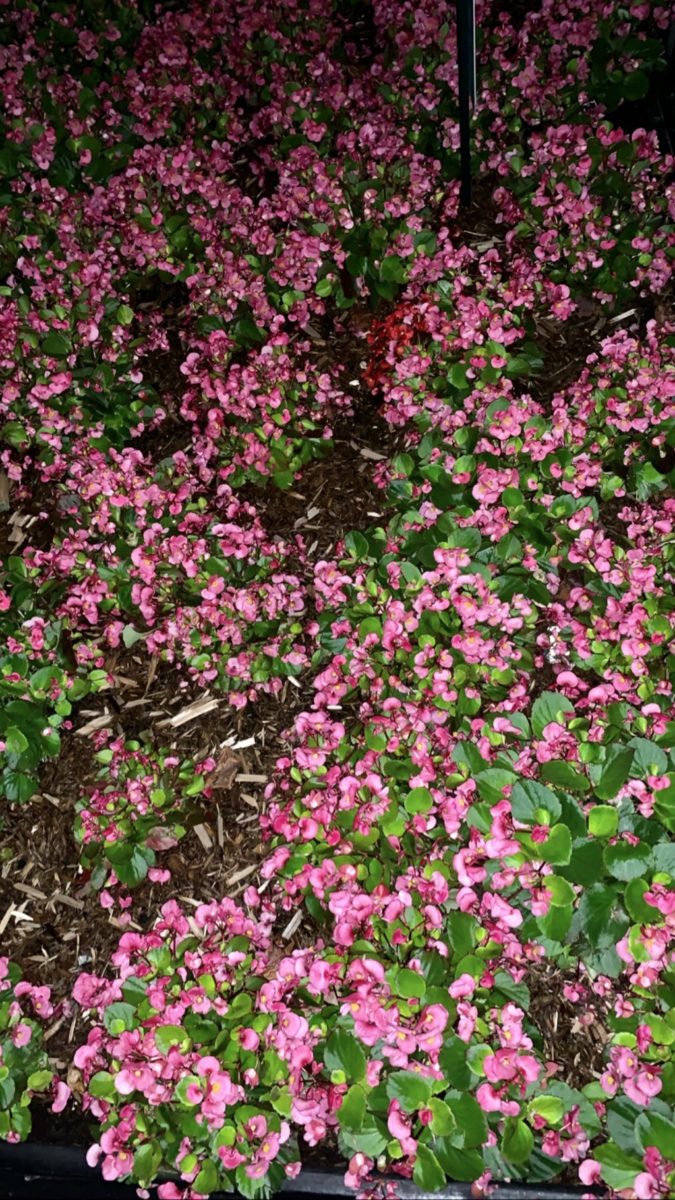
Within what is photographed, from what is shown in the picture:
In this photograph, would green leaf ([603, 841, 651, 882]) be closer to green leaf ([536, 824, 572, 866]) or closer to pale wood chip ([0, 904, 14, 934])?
green leaf ([536, 824, 572, 866])

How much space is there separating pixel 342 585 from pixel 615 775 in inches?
46.0

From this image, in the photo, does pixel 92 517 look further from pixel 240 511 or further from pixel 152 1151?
pixel 152 1151

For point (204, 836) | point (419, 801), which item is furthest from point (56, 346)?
point (419, 801)

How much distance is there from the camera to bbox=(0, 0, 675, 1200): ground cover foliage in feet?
7.22

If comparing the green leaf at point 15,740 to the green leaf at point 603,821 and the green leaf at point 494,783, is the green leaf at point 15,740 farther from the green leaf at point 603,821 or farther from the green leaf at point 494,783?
the green leaf at point 603,821

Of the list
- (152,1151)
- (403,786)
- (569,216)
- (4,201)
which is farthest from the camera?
(4,201)

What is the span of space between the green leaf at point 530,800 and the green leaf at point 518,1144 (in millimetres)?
755

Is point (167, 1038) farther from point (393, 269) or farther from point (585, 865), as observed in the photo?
point (393, 269)

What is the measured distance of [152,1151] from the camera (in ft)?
7.22

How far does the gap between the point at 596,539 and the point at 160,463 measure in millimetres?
1765

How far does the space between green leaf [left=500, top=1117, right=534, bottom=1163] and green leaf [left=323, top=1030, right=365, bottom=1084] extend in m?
0.39

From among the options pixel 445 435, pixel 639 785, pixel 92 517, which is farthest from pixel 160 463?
pixel 639 785

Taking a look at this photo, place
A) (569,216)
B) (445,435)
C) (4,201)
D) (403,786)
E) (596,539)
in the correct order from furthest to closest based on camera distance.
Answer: (4,201) < (569,216) < (445,435) < (596,539) < (403,786)

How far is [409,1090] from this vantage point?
6.81 feet
